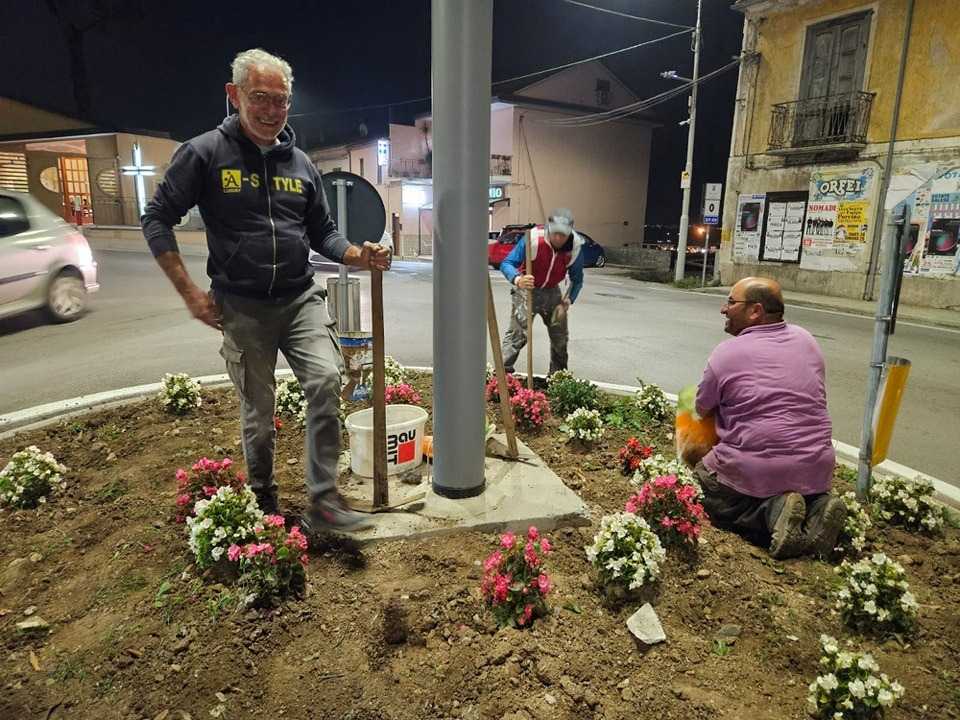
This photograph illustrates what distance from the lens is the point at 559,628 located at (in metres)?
2.47

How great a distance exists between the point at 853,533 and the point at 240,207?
10.7 feet

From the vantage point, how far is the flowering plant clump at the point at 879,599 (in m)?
2.49

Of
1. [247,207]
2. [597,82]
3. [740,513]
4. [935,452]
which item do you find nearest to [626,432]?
[740,513]

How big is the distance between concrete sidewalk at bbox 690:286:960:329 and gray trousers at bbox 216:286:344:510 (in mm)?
12159

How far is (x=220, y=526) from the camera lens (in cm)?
269

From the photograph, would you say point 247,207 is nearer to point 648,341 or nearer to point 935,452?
point 935,452

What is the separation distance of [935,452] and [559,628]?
13.6 ft

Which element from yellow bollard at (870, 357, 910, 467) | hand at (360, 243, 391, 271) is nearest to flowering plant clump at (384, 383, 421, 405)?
hand at (360, 243, 391, 271)

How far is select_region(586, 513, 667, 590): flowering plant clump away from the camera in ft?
8.60

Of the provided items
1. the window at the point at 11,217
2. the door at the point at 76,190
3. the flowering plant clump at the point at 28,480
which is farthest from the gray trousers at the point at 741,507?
the door at the point at 76,190

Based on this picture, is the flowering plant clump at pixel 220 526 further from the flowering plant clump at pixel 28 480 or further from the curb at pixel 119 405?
the curb at pixel 119 405

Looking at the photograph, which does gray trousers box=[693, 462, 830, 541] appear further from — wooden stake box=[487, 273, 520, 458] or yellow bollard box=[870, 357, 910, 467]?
wooden stake box=[487, 273, 520, 458]

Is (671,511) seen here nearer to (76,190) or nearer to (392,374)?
(392,374)

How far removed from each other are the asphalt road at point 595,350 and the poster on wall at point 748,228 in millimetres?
4722
